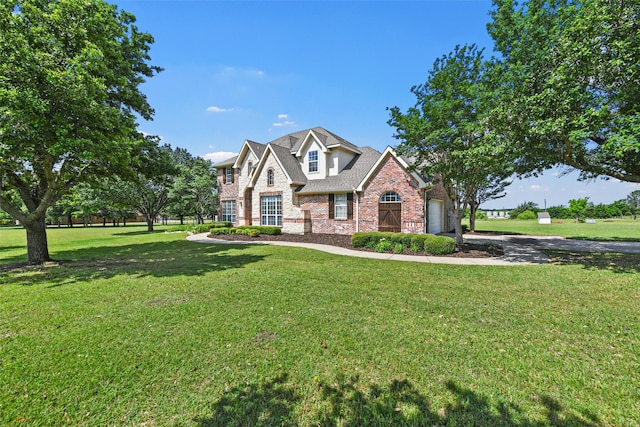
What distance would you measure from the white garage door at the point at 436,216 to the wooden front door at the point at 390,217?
290 centimetres

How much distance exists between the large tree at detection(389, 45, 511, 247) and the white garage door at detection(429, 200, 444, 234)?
168 inches

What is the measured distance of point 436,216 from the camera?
2008 centimetres

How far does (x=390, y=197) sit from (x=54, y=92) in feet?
52.8

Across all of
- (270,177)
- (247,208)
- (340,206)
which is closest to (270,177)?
(270,177)

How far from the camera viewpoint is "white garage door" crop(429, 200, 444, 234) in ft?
61.4

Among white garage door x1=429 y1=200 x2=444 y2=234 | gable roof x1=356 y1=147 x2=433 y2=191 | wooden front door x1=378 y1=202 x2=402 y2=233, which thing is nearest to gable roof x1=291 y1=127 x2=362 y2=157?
gable roof x1=356 y1=147 x2=433 y2=191

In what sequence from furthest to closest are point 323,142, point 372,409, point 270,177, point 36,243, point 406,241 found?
point 270,177 → point 323,142 → point 406,241 → point 36,243 → point 372,409

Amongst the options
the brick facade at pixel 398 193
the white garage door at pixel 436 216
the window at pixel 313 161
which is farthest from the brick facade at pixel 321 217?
the white garage door at pixel 436 216

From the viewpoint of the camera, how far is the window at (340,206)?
19484 millimetres

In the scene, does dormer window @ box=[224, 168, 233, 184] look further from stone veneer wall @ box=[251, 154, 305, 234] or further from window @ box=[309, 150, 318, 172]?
window @ box=[309, 150, 318, 172]

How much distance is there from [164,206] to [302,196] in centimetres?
2327

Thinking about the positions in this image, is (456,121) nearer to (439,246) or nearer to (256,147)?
(439,246)

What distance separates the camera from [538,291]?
273 inches

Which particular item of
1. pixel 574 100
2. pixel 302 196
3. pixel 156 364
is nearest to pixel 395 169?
pixel 302 196
